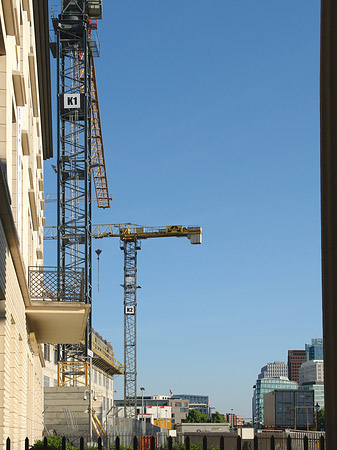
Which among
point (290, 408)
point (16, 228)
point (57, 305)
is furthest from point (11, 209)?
point (290, 408)

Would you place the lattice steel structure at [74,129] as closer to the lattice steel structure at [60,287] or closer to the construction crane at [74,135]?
the construction crane at [74,135]

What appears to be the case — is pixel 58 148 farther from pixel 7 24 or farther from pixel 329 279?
pixel 329 279

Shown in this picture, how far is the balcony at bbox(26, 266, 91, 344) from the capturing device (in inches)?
861

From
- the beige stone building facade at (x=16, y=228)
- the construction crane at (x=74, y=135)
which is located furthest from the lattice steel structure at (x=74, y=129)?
the beige stone building facade at (x=16, y=228)

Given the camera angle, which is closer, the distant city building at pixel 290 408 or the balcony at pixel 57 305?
the balcony at pixel 57 305

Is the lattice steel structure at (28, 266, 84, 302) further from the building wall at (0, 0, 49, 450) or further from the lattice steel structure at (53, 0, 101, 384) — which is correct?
the lattice steel structure at (53, 0, 101, 384)

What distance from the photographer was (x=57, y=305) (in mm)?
21953

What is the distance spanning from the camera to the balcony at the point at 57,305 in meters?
21.9

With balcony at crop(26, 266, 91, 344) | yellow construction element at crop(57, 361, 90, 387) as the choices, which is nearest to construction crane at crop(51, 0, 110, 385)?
yellow construction element at crop(57, 361, 90, 387)

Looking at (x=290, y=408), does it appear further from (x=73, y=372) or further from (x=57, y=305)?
(x=57, y=305)

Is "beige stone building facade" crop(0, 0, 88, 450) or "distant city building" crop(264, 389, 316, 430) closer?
"beige stone building facade" crop(0, 0, 88, 450)

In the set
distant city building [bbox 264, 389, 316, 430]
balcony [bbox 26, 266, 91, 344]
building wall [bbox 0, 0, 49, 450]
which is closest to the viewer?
building wall [bbox 0, 0, 49, 450]

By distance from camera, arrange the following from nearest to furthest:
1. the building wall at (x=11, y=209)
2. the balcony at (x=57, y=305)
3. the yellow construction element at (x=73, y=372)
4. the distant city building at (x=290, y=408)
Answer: the building wall at (x=11, y=209)
the balcony at (x=57, y=305)
the distant city building at (x=290, y=408)
the yellow construction element at (x=73, y=372)

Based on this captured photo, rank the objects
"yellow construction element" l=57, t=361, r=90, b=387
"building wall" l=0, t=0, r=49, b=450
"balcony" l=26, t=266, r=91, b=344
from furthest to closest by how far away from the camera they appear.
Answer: "yellow construction element" l=57, t=361, r=90, b=387, "balcony" l=26, t=266, r=91, b=344, "building wall" l=0, t=0, r=49, b=450
